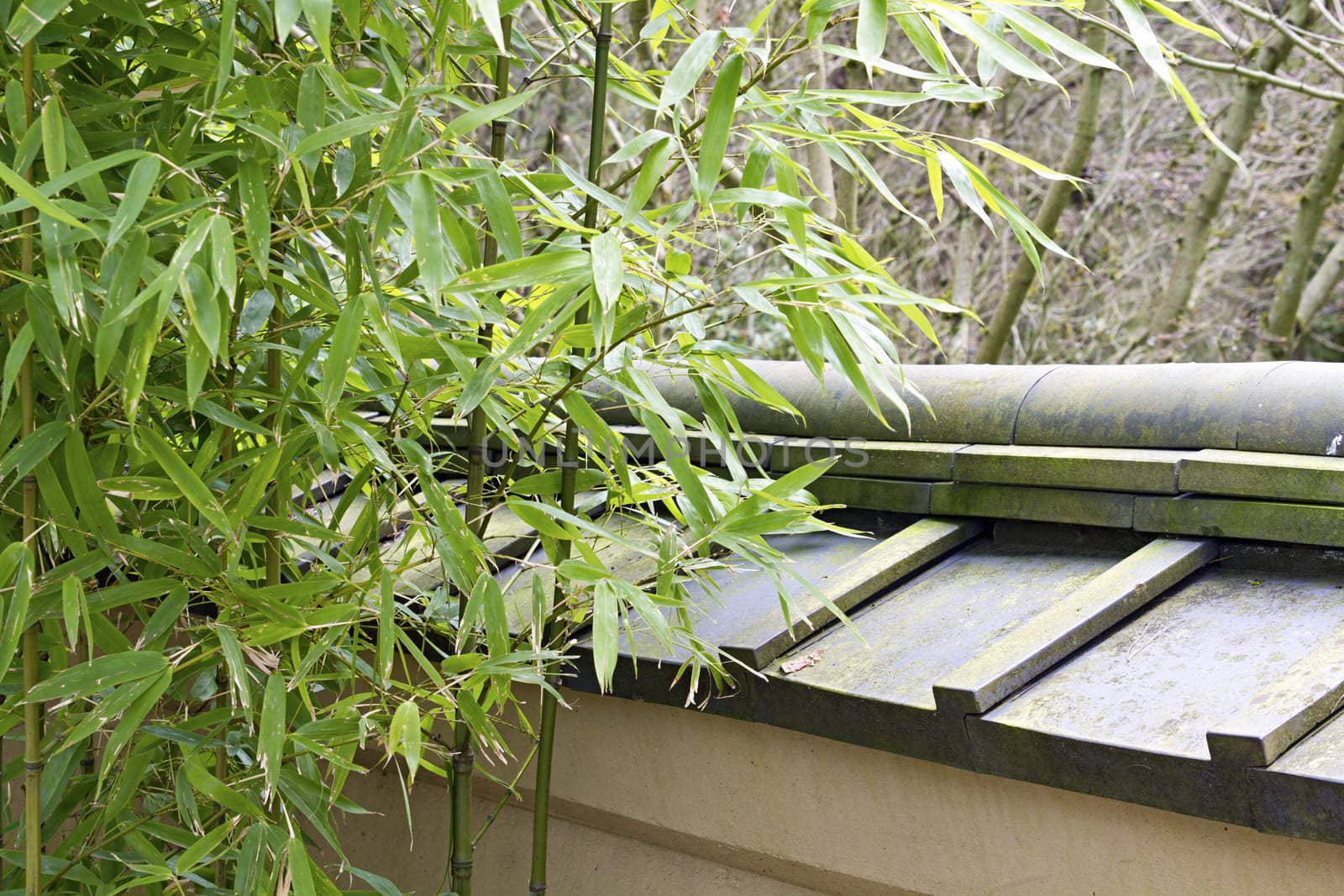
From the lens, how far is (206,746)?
1592 millimetres

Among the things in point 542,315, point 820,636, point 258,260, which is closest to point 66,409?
point 258,260

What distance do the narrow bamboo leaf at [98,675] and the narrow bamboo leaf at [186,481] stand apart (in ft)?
0.61

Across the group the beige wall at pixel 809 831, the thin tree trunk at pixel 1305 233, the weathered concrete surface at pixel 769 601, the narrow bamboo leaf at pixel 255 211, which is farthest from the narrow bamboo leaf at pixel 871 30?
the thin tree trunk at pixel 1305 233

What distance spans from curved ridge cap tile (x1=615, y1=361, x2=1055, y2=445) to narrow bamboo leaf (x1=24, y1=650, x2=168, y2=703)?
109cm

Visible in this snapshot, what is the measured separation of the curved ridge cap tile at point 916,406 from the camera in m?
2.03

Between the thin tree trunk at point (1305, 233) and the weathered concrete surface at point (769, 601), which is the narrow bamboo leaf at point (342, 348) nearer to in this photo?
the weathered concrete surface at point (769, 601)

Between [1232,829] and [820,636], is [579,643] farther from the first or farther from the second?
[1232,829]

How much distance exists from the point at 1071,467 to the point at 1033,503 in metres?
0.09

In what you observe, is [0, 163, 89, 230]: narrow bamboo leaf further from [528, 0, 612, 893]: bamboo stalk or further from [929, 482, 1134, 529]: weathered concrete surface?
[929, 482, 1134, 529]: weathered concrete surface

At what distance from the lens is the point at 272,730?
131cm

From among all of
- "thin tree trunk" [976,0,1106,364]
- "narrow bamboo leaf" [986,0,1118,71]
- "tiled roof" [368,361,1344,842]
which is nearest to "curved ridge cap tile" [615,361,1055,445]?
"tiled roof" [368,361,1344,842]

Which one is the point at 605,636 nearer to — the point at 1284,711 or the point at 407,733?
the point at 407,733

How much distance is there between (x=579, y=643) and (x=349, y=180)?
840 mm

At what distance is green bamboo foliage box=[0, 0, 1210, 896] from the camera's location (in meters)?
1.24
